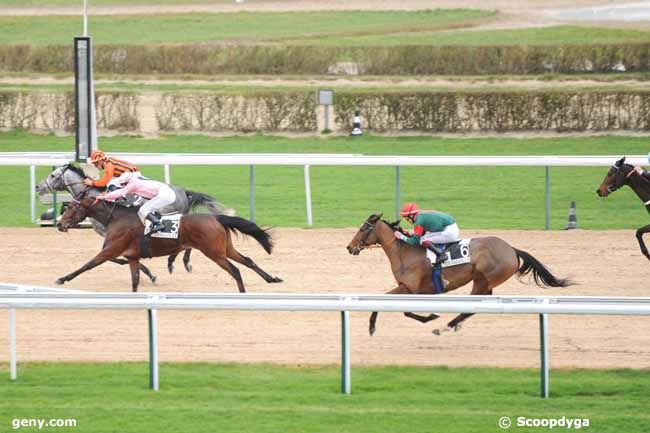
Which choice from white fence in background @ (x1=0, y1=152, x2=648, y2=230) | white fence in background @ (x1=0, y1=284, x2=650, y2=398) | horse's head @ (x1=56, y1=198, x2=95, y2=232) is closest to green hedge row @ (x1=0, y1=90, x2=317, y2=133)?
white fence in background @ (x1=0, y1=152, x2=648, y2=230)

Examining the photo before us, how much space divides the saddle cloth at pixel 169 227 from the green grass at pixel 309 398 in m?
2.56

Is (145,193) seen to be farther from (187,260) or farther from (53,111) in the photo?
(53,111)

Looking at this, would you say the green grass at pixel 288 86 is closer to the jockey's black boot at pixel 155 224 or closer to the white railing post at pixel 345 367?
the jockey's black boot at pixel 155 224

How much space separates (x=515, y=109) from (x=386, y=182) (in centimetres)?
423

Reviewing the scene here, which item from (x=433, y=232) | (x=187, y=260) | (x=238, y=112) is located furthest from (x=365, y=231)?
(x=238, y=112)

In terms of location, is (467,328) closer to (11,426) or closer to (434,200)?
(11,426)

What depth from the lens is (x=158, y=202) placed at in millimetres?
11453

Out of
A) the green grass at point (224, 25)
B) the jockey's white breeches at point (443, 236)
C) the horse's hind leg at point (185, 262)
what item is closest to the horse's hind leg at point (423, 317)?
the jockey's white breeches at point (443, 236)

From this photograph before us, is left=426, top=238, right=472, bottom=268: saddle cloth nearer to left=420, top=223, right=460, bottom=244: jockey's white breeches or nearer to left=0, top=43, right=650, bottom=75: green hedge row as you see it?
left=420, top=223, right=460, bottom=244: jockey's white breeches

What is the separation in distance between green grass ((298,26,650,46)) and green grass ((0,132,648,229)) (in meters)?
8.30

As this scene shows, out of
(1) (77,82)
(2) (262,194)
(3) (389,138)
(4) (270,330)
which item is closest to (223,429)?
(4) (270,330)

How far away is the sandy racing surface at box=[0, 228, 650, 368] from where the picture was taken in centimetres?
898

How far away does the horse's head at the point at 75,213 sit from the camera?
11.4 m

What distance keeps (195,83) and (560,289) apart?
15212 millimetres
